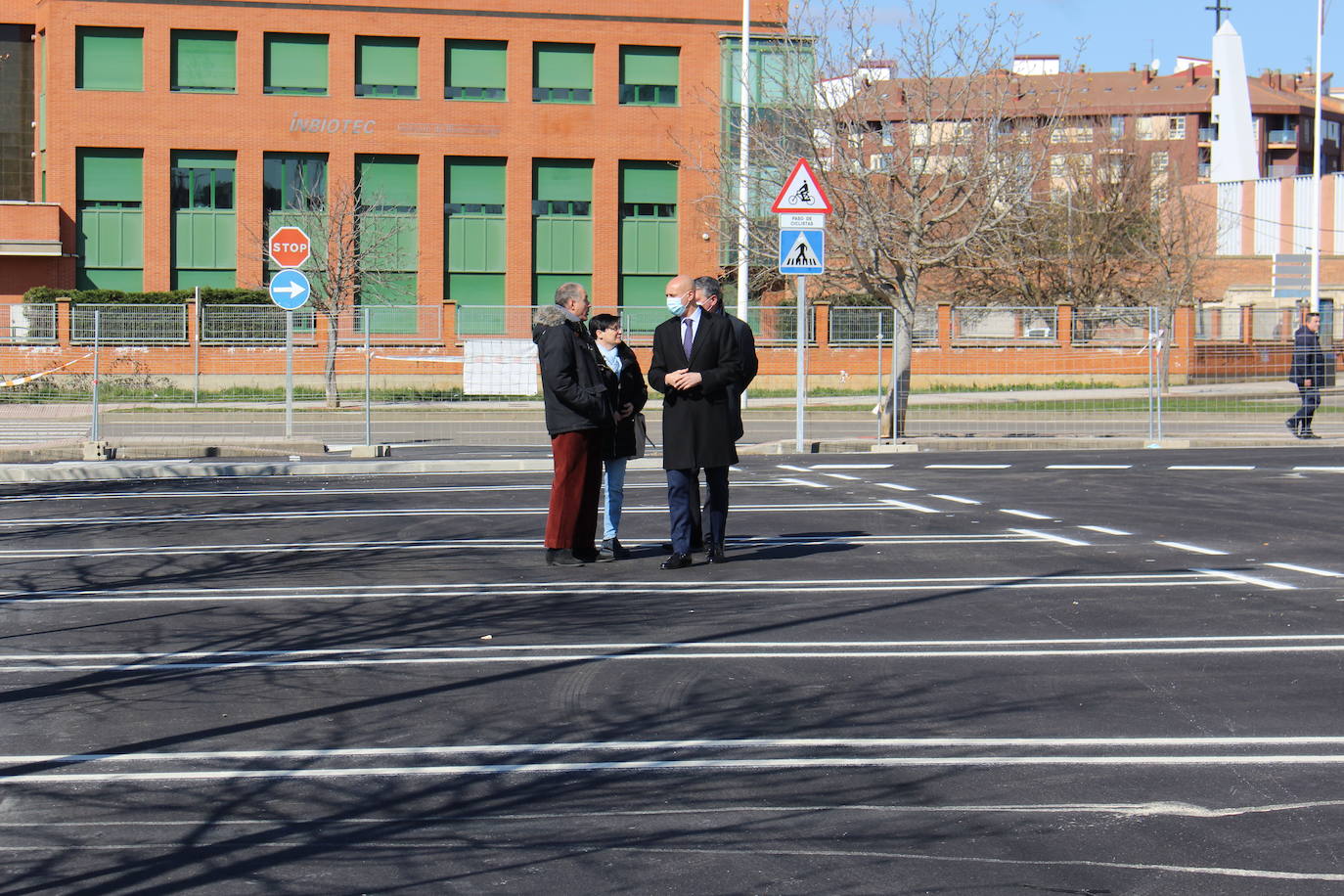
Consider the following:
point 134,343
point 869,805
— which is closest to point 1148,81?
point 134,343

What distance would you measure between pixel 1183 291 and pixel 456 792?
145 feet

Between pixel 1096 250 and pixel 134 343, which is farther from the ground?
pixel 1096 250

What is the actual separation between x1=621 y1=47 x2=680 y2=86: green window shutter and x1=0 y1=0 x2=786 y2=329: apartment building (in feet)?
0.22

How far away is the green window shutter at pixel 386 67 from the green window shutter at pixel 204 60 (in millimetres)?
3541

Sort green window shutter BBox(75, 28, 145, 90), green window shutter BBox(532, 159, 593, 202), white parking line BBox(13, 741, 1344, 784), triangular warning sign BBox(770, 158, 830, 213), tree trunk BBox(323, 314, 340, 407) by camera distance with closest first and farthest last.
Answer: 1. white parking line BBox(13, 741, 1344, 784)
2. triangular warning sign BBox(770, 158, 830, 213)
3. tree trunk BBox(323, 314, 340, 407)
4. green window shutter BBox(75, 28, 145, 90)
5. green window shutter BBox(532, 159, 593, 202)

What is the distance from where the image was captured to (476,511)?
1281cm

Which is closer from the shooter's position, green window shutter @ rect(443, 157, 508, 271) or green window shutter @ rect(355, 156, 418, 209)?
green window shutter @ rect(355, 156, 418, 209)

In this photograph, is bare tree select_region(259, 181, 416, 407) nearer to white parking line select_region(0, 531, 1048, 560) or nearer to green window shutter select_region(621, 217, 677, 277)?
green window shutter select_region(621, 217, 677, 277)

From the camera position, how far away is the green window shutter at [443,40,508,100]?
45.5 m

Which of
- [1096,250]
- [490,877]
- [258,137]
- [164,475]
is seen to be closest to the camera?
[490,877]

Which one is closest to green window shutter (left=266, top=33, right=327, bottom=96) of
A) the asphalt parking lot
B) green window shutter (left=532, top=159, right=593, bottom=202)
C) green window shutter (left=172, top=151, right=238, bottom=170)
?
green window shutter (left=172, top=151, right=238, bottom=170)

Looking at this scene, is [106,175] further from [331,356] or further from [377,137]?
[331,356]

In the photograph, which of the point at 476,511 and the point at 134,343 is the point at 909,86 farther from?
the point at 476,511

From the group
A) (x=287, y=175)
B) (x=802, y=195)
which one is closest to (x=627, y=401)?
(x=802, y=195)
